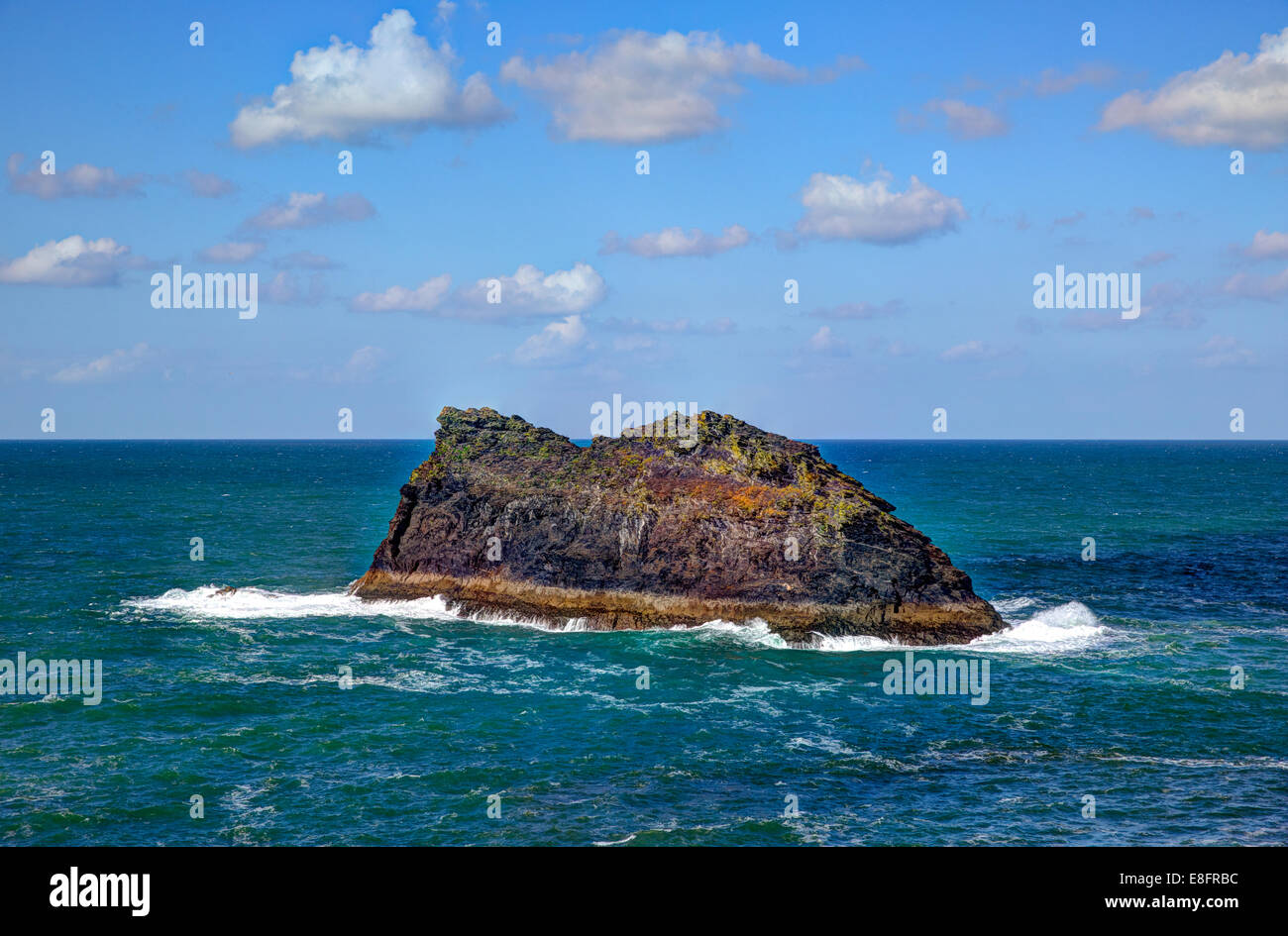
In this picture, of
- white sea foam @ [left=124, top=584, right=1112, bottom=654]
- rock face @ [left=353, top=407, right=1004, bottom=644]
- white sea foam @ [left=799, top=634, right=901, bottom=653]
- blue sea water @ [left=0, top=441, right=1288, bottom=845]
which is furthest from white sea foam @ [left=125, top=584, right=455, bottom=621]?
white sea foam @ [left=799, top=634, right=901, bottom=653]

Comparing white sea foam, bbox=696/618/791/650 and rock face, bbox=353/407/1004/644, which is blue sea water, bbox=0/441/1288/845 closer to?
white sea foam, bbox=696/618/791/650

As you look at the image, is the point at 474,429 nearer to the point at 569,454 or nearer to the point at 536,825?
the point at 569,454

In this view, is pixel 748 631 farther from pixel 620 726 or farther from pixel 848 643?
pixel 620 726

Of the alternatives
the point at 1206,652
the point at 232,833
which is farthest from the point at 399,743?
the point at 1206,652

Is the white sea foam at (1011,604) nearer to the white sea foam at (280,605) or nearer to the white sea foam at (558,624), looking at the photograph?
the white sea foam at (558,624)

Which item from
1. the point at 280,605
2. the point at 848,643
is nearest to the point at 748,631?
the point at 848,643
